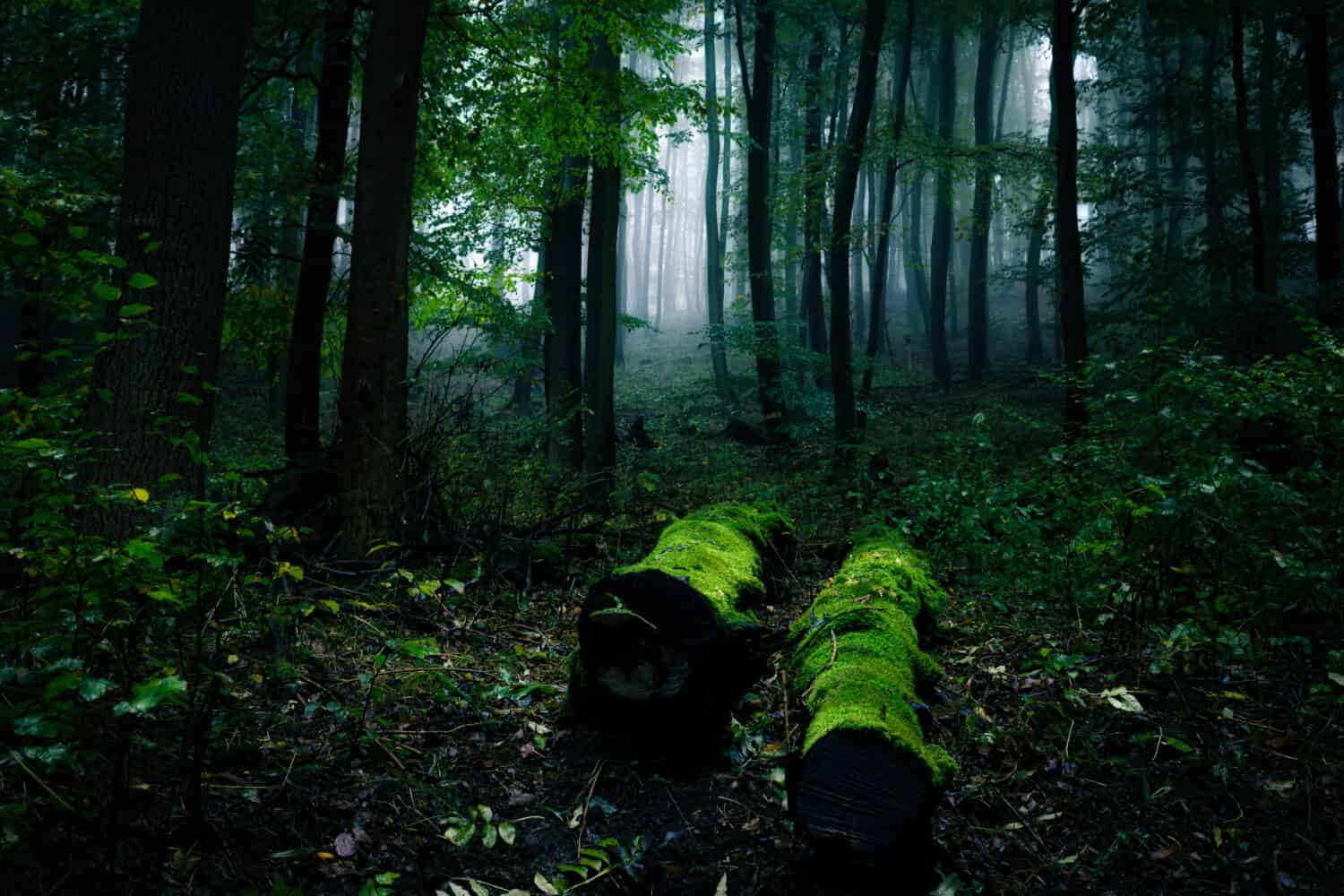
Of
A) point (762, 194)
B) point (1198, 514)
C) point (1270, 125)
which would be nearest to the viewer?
point (1198, 514)

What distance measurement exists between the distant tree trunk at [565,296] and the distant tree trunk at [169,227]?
6.63 m

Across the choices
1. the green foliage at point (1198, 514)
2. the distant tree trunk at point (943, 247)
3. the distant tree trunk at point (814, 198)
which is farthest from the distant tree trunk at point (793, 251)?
the green foliage at point (1198, 514)

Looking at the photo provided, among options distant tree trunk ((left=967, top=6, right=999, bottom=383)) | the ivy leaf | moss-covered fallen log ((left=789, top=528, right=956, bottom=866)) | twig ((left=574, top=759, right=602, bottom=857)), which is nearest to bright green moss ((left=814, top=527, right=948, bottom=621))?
moss-covered fallen log ((left=789, top=528, right=956, bottom=866))

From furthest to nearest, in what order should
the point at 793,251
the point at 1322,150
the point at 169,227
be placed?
1. the point at 793,251
2. the point at 1322,150
3. the point at 169,227

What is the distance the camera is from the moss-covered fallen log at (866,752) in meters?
2.51

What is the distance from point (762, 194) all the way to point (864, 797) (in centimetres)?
1465

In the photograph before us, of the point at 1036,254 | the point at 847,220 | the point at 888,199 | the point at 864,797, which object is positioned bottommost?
the point at 864,797

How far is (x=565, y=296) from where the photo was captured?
11914mm

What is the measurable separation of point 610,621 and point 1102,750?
8.37 feet

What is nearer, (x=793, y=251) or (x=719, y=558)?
(x=719, y=558)

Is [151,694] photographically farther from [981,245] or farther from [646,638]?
[981,245]

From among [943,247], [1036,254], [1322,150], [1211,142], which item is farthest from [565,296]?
[1036,254]

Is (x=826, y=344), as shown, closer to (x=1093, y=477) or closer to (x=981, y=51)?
(x=981, y=51)

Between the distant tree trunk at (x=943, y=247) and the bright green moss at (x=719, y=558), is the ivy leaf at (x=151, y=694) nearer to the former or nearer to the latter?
the bright green moss at (x=719, y=558)
